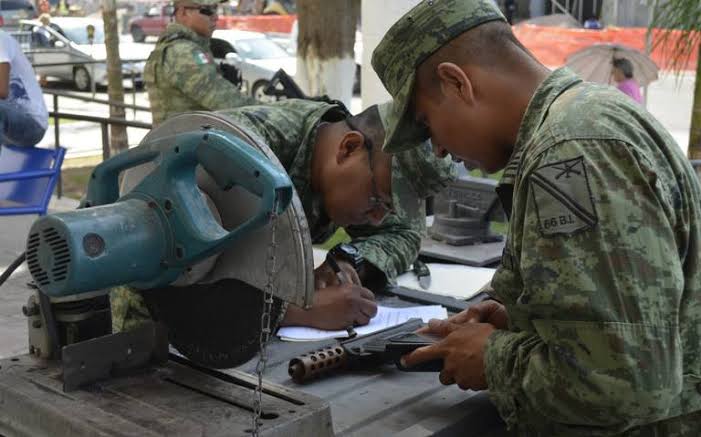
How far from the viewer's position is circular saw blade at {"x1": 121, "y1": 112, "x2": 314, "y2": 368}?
5.08 feet

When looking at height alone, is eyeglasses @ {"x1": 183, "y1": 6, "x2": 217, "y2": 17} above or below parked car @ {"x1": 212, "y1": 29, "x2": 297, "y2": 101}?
above

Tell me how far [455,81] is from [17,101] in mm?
4183

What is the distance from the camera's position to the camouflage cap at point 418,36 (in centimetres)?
151

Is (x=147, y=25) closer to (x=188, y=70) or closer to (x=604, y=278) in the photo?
(x=188, y=70)

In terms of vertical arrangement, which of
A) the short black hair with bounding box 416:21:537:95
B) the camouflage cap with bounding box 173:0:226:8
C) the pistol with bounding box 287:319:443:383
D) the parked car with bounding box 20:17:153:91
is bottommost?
the parked car with bounding box 20:17:153:91

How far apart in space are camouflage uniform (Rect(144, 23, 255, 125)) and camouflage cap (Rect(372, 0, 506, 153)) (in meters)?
3.24

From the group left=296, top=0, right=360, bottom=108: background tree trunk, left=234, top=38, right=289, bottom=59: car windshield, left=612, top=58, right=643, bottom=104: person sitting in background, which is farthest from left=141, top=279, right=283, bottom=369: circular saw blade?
left=234, top=38, right=289, bottom=59: car windshield

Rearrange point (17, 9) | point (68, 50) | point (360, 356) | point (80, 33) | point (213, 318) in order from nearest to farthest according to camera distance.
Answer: point (213, 318) → point (360, 356) → point (68, 50) → point (80, 33) → point (17, 9)

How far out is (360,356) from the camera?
1987 mm

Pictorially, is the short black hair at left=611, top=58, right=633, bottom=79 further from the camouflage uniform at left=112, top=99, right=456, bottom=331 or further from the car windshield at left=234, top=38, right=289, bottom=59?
the car windshield at left=234, top=38, right=289, bottom=59

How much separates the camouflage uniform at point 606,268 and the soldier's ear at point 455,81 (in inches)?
4.7

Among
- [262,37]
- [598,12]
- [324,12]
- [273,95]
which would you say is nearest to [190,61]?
[273,95]

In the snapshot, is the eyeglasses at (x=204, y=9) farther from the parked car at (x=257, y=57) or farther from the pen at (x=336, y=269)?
the parked car at (x=257, y=57)

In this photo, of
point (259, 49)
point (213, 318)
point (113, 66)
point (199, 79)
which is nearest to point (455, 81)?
point (213, 318)
